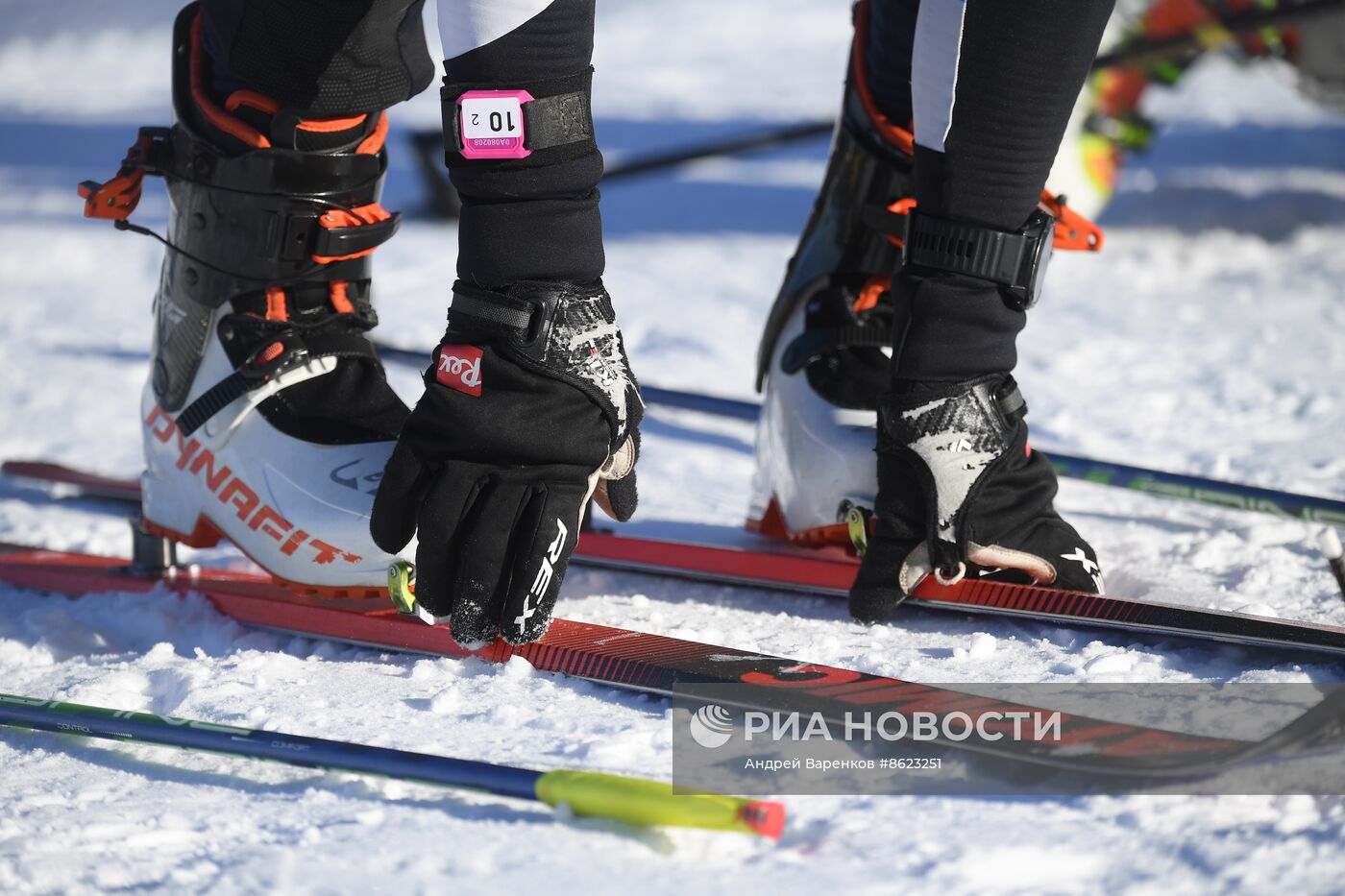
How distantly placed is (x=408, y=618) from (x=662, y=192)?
10.2 ft

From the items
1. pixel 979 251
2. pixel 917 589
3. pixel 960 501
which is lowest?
pixel 917 589

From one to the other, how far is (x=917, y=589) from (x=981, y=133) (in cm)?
51

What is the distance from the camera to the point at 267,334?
4.88ft

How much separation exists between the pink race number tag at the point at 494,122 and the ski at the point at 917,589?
24.7 inches

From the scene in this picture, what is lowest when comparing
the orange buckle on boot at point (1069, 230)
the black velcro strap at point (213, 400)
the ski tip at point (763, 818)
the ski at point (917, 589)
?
the ski tip at point (763, 818)

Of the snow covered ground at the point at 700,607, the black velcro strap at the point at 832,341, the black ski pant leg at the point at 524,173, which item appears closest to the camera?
the snow covered ground at the point at 700,607

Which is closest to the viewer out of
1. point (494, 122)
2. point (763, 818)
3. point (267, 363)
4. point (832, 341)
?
point (763, 818)

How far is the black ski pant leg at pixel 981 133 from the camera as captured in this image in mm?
1183

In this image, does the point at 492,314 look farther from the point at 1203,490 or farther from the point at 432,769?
the point at 1203,490

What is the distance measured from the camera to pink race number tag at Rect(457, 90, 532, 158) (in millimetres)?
1149

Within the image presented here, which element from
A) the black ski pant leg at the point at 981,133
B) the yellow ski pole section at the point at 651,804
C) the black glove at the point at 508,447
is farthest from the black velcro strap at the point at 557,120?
the yellow ski pole section at the point at 651,804

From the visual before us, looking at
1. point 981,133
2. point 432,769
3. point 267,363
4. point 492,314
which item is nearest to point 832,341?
point 981,133

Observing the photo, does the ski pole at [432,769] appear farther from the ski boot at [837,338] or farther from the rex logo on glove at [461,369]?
the ski boot at [837,338]

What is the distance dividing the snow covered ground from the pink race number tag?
521 mm
